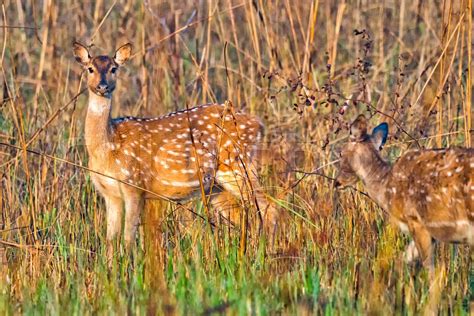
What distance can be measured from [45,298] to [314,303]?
3.90 ft

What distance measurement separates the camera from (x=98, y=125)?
290 inches

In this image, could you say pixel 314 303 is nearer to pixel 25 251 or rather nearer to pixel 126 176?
pixel 25 251

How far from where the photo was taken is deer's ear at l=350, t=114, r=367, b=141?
5344 mm

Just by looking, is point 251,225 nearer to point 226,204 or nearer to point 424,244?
point 424,244

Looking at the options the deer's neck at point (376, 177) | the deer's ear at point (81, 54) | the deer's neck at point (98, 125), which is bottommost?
the deer's neck at point (376, 177)

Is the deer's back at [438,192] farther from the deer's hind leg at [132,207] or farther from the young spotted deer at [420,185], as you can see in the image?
the deer's hind leg at [132,207]

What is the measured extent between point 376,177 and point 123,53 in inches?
106

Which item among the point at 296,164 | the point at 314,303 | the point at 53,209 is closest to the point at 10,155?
the point at 53,209

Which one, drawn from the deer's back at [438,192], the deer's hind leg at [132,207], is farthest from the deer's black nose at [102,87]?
the deer's back at [438,192]

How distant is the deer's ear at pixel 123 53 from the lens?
752 cm

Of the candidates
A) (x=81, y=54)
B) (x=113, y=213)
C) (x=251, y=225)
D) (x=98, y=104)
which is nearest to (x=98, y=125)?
(x=98, y=104)

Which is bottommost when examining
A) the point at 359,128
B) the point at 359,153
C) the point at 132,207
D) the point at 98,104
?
the point at 132,207

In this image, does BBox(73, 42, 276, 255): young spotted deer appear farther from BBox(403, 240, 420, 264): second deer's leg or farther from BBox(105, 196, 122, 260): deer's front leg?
BBox(403, 240, 420, 264): second deer's leg

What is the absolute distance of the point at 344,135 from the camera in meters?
8.03
